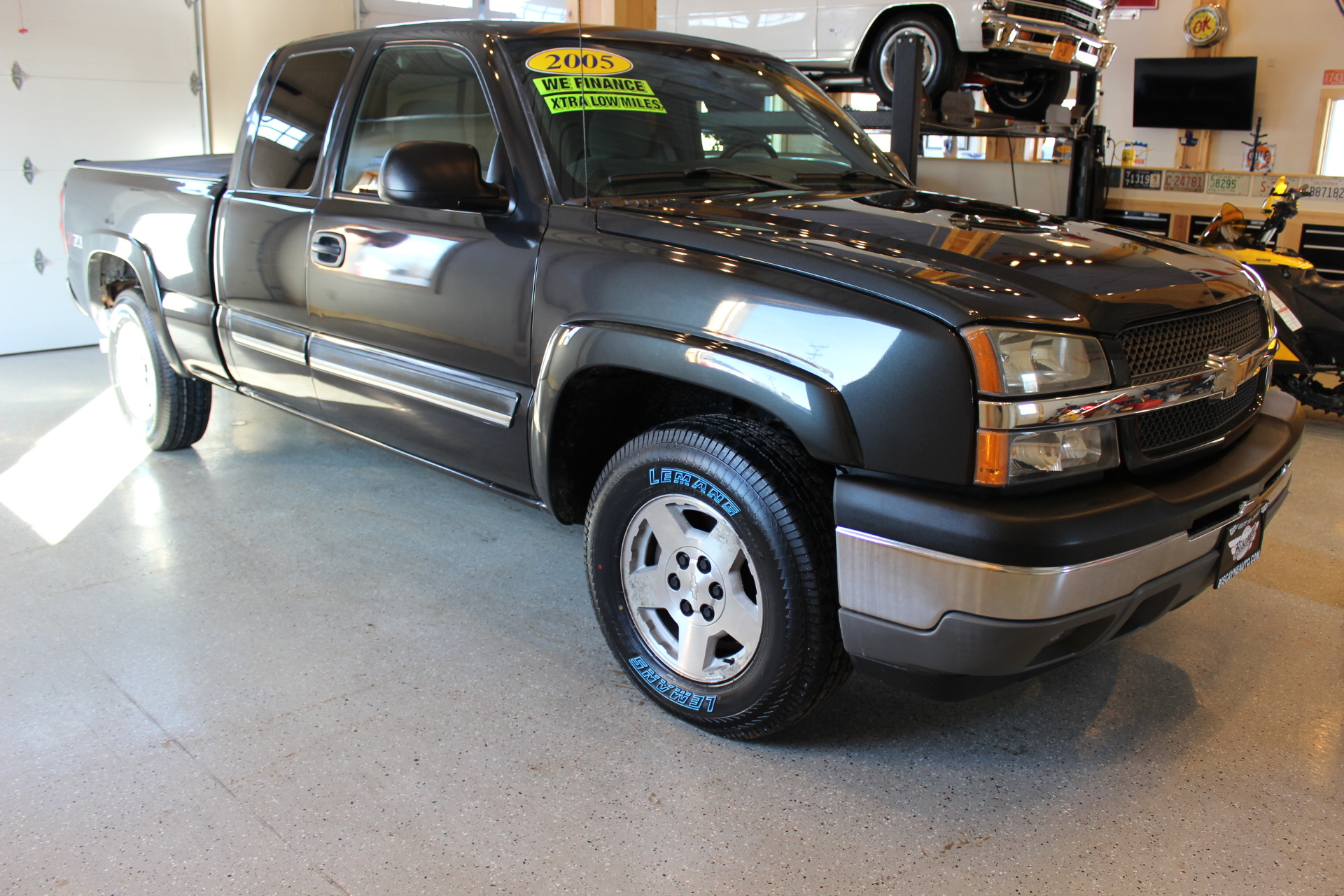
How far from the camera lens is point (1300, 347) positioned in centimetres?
478

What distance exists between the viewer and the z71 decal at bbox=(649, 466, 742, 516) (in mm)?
2049

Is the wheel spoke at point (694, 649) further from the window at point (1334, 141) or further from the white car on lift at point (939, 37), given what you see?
the window at point (1334, 141)

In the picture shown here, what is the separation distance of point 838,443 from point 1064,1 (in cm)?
592

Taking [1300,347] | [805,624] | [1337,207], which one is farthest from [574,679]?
[1337,207]

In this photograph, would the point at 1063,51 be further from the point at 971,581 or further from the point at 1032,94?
the point at 971,581

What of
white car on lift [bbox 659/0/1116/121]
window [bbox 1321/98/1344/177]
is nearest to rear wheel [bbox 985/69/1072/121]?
white car on lift [bbox 659/0/1116/121]

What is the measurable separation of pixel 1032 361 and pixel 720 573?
0.79 meters

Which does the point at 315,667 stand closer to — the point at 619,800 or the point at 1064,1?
the point at 619,800

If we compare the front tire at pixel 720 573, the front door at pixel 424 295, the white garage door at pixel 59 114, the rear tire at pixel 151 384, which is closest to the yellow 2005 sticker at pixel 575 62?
the front door at pixel 424 295

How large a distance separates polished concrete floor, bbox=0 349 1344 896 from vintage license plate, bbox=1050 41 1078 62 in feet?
14.6

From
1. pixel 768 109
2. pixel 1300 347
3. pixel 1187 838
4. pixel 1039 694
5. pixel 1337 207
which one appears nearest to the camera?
pixel 1187 838

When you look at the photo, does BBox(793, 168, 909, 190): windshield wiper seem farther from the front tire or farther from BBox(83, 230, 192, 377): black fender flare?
BBox(83, 230, 192, 377): black fender flare

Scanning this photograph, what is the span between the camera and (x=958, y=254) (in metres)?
1.99

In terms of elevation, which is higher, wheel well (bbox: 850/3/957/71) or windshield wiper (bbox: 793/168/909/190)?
wheel well (bbox: 850/3/957/71)
